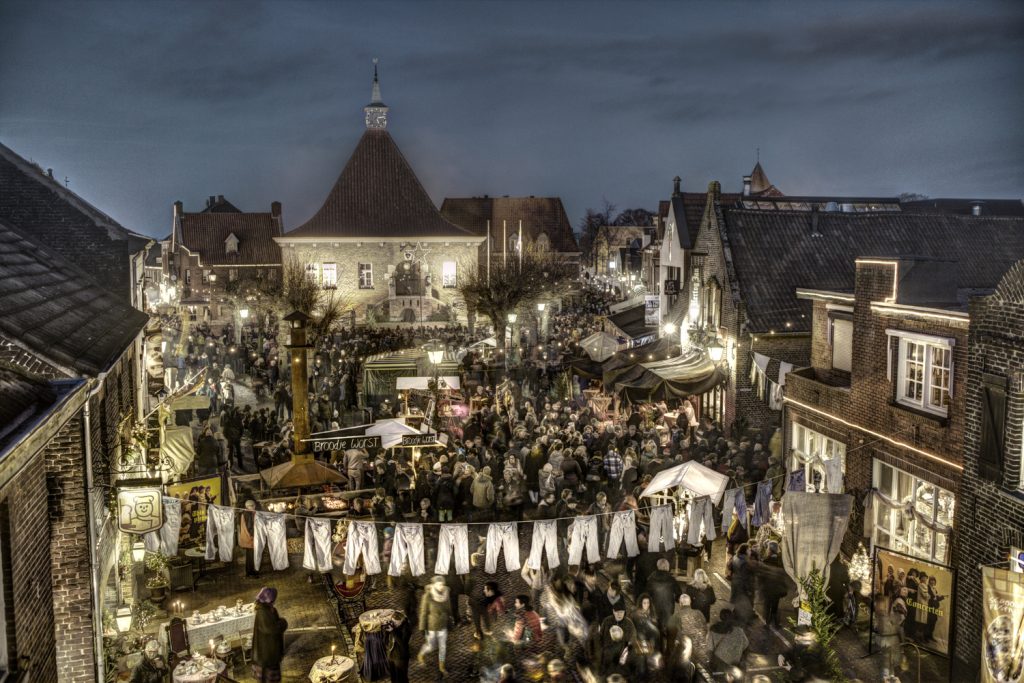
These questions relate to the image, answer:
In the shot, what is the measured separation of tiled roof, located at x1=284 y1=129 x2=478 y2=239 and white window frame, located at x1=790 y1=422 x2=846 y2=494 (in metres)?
40.8

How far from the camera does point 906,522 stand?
13.4 m

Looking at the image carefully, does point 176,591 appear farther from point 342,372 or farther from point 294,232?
point 294,232

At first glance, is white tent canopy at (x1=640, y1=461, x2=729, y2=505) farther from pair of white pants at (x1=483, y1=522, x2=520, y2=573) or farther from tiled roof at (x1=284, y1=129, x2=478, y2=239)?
tiled roof at (x1=284, y1=129, x2=478, y2=239)

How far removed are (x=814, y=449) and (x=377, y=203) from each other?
44526 millimetres

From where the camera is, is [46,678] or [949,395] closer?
[46,678]

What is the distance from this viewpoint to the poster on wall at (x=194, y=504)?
1368 centimetres

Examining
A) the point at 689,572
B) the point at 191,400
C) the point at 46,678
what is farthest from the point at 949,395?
the point at 191,400

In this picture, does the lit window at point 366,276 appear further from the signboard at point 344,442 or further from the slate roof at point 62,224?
the signboard at point 344,442

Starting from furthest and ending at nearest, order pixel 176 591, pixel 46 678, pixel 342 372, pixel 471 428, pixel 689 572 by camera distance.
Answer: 1. pixel 342 372
2. pixel 471 428
3. pixel 689 572
4. pixel 176 591
5. pixel 46 678

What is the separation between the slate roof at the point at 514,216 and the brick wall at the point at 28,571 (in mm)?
62030

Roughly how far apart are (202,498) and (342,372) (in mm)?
16512

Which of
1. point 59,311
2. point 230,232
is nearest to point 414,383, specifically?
point 59,311

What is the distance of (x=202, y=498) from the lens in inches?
540

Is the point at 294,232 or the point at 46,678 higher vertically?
the point at 294,232
